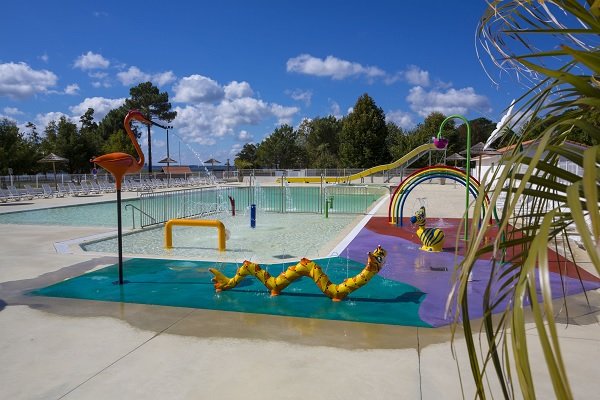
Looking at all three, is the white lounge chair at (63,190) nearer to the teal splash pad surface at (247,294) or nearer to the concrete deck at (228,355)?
the teal splash pad surface at (247,294)

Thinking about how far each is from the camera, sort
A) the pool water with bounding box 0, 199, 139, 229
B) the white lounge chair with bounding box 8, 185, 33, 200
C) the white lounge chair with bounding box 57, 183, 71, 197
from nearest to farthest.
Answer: the pool water with bounding box 0, 199, 139, 229 → the white lounge chair with bounding box 8, 185, 33, 200 → the white lounge chair with bounding box 57, 183, 71, 197

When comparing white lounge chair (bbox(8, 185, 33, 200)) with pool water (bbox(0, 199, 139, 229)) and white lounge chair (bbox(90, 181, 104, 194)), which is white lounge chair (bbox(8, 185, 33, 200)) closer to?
white lounge chair (bbox(90, 181, 104, 194))

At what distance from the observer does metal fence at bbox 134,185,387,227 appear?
17.3 m

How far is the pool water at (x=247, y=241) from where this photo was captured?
10383 mm

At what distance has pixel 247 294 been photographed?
23.2 feet

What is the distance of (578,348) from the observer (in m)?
4.80

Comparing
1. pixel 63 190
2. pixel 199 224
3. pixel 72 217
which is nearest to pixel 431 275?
pixel 199 224

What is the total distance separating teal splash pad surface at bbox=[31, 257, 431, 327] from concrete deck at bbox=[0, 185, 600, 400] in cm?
32

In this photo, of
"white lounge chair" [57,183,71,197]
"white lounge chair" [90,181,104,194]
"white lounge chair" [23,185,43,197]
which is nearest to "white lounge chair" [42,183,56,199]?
"white lounge chair" [23,185,43,197]

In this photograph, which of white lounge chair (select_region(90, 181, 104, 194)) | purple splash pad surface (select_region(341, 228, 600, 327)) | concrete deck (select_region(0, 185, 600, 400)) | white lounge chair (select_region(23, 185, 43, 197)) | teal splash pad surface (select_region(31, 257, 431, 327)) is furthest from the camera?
white lounge chair (select_region(90, 181, 104, 194))

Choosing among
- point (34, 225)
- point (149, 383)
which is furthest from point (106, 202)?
point (149, 383)

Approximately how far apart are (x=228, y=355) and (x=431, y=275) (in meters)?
4.76

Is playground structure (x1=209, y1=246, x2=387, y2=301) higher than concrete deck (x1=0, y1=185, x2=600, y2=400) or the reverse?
higher

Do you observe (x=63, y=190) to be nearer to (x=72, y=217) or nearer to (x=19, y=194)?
(x=19, y=194)
